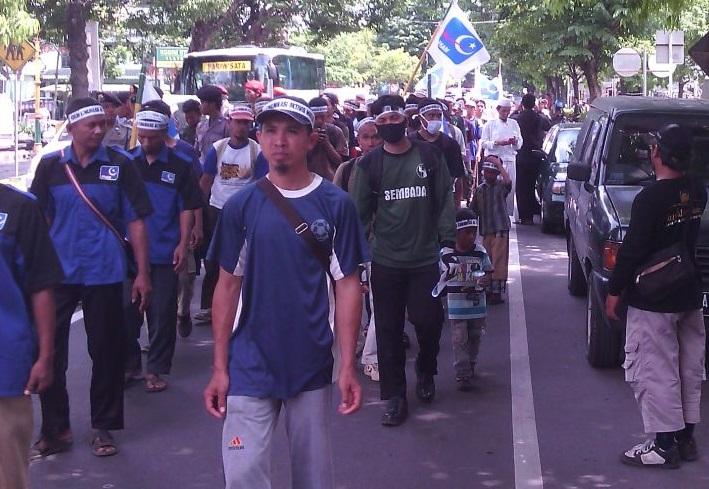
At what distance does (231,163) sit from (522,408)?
3.23 metres

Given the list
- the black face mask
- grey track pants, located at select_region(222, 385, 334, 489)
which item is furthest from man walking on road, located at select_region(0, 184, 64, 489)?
the black face mask

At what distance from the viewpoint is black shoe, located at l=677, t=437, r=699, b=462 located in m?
6.23

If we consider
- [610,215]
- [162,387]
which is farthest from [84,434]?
[610,215]

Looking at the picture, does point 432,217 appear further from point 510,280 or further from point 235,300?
point 510,280

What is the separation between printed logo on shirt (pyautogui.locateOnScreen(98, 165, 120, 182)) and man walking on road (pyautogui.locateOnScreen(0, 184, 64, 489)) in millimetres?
2033

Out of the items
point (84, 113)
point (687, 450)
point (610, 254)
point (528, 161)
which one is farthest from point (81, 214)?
point (528, 161)

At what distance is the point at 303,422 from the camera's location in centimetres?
428

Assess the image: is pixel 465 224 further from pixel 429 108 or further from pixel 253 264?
pixel 253 264

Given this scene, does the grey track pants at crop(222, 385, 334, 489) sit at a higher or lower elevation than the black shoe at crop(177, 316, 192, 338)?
higher

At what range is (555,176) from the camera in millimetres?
15680

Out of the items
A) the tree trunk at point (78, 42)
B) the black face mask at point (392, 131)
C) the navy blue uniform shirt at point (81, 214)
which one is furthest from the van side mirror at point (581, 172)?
the tree trunk at point (78, 42)

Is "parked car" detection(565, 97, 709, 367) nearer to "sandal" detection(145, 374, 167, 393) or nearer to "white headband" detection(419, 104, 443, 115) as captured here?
"white headband" detection(419, 104, 443, 115)

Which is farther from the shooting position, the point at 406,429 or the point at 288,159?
the point at 406,429

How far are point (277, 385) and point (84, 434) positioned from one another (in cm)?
298
